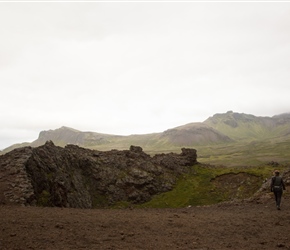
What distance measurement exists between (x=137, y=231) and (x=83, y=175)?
150 ft

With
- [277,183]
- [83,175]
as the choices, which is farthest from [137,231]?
[83,175]

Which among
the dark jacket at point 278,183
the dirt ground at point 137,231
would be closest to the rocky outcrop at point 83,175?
the dirt ground at point 137,231

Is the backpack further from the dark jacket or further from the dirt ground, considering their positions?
the dirt ground

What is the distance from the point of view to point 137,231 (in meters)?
19.0

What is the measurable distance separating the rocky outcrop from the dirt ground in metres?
12.8

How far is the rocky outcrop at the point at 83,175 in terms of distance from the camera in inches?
1466

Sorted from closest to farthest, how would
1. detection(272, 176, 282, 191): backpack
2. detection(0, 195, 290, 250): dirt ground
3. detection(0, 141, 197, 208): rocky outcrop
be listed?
detection(0, 195, 290, 250): dirt ground < detection(272, 176, 282, 191): backpack < detection(0, 141, 197, 208): rocky outcrop

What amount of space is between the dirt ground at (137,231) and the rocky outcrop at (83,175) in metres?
12.8

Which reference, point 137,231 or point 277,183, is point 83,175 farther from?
point 137,231

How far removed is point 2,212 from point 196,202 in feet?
151

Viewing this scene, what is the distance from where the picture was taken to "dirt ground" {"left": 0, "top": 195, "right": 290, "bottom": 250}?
15859mm

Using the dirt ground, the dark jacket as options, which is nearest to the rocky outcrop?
the dirt ground

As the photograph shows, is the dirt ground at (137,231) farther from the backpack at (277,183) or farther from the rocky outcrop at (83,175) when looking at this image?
the rocky outcrop at (83,175)

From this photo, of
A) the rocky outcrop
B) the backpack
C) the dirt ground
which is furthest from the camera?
the rocky outcrop
